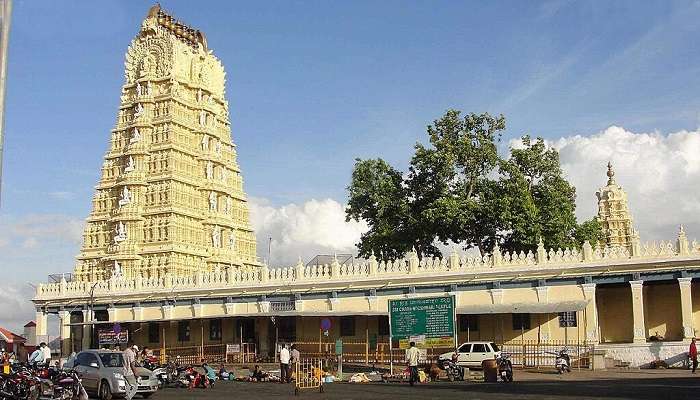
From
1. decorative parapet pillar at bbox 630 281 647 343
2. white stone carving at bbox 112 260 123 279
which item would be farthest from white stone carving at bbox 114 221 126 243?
decorative parapet pillar at bbox 630 281 647 343

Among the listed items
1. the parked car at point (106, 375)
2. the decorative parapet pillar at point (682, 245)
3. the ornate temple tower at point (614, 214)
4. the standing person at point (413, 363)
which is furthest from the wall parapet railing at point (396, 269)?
the ornate temple tower at point (614, 214)

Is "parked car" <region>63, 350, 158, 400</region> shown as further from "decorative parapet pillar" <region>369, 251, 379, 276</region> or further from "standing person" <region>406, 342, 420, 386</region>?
"decorative parapet pillar" <region>369, 251, 379, 276</region>

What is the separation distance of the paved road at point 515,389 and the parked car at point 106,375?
939 mm

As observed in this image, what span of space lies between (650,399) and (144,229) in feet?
145

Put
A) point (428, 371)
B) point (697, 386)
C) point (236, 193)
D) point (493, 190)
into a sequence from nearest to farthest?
1. point (697, 386)
2. point (428, 371)
3. point (493, 190)
4. point (236, 193)

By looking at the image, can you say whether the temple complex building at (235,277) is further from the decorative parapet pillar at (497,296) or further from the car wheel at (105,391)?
the car wheel at (105,391)

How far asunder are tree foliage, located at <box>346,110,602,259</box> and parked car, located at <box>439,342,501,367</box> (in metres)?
15.6

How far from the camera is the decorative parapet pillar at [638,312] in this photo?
3637 cm

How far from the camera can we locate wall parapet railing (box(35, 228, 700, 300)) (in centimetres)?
3738

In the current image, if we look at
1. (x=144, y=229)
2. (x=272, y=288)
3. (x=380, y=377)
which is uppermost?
(x=144, y=229)

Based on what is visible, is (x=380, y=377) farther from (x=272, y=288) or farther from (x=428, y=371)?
(x=272, y=288)

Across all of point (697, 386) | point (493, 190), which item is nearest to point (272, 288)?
point (493, 190)

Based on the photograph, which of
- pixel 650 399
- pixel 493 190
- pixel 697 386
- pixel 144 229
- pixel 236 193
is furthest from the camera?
pixel 236 193

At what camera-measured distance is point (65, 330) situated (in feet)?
172
